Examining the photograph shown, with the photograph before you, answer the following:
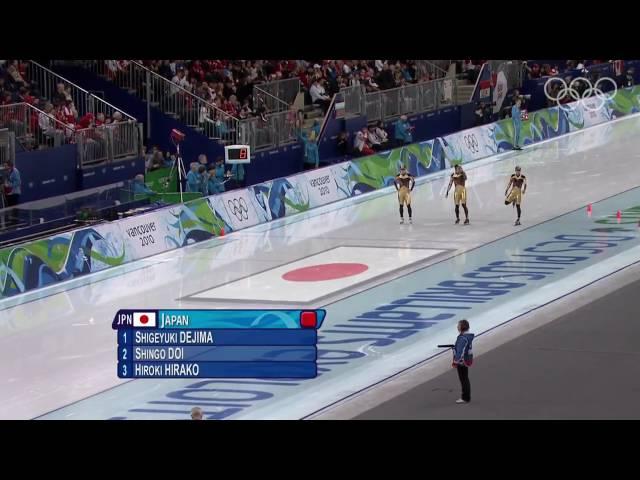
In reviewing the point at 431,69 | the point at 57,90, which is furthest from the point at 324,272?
the point at 431,69

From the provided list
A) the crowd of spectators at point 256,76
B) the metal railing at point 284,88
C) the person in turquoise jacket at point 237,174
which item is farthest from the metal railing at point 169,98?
the metal railing at point 284,88

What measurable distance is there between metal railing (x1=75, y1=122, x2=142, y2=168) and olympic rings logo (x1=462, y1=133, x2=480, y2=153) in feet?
36.0

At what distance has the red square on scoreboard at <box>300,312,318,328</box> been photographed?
62.3 feet

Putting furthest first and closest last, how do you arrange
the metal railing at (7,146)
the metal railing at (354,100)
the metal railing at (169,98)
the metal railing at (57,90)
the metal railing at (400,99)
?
the metal railing at (400,99)
the metal railing at (354,100)
the metal railing at (169,98)
the metal railing at (57,90)
the metal railing at (7,146)

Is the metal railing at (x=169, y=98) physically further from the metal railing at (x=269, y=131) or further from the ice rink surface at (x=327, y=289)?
the ice rink surface at (x=327, y=289)

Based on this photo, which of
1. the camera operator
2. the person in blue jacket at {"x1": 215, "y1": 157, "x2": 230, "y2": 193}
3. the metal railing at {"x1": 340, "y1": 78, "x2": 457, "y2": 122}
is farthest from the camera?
the camera operator

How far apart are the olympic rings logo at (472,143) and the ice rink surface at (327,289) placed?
90cm

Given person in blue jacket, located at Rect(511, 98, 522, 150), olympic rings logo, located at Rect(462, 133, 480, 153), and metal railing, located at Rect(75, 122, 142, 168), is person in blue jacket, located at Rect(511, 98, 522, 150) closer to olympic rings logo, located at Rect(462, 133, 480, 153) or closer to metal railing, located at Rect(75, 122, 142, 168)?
olympic rings logo, located at Rect(462, 133, 480, 153)

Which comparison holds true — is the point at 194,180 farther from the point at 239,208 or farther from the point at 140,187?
the point at 140,187

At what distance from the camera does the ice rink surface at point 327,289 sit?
20.5 meters

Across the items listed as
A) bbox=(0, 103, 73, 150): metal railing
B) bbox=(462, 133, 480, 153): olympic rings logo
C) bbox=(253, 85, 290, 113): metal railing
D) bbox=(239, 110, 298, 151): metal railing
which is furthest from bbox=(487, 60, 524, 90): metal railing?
bbox=(0, 103, 73, 150): metal railing

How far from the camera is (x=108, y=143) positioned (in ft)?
114

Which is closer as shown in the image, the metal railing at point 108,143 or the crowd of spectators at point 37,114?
the crowd of spectators at point 37,114
